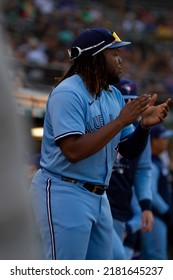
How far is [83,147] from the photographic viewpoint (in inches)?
164

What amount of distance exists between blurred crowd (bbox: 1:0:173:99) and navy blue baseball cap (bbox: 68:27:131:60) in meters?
9.99

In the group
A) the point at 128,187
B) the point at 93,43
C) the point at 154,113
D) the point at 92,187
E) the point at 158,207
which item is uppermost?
the point at 93,43

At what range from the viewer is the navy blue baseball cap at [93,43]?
444cm

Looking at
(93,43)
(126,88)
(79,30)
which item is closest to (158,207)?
(126,88)

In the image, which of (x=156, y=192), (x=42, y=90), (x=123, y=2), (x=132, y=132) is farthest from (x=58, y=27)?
(x=132, y=132)

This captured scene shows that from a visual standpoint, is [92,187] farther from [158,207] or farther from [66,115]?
A: [158,207]

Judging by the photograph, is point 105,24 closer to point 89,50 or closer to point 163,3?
point 163,3

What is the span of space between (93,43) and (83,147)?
63cm

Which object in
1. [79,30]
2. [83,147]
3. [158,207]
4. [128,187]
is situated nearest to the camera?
[83,147]

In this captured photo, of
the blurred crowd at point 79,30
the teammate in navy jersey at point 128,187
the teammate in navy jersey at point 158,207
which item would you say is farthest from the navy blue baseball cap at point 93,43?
the blurred crowd at point 79,30

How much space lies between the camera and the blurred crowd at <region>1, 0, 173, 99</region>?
1586cm

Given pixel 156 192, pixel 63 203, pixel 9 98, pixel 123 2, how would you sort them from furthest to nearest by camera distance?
pixel 123 2 < pixel 156 192 < pixel 63 203 < pixel 9 98

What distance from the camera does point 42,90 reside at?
13094mm

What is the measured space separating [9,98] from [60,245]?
8.41 feet
